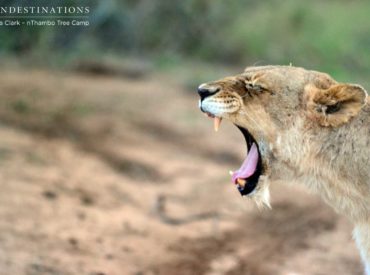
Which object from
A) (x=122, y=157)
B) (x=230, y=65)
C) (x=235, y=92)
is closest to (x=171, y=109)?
(x=122, y=157)

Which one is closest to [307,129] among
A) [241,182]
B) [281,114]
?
[281,114]

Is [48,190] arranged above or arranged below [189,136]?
below

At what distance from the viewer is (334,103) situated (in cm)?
428

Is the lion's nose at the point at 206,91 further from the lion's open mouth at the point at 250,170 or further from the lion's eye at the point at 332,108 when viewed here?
the lion's eye at the point at 332,108

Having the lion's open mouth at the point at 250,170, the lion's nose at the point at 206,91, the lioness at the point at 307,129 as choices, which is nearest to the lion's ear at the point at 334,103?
the lioness at the point at 307,129

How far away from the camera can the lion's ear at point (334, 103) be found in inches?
167

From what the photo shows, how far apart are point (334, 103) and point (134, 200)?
139 inches

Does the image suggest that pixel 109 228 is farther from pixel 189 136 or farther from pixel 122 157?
pixel 189 136

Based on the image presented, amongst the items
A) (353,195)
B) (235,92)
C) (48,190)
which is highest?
(48,190)

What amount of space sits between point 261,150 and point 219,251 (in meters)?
1.99

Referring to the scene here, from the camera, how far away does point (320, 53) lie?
1420cm

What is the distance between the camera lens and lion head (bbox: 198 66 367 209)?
434cm

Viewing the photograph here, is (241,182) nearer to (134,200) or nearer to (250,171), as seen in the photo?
(250,171)

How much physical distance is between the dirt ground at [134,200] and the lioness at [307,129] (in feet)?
4.99
